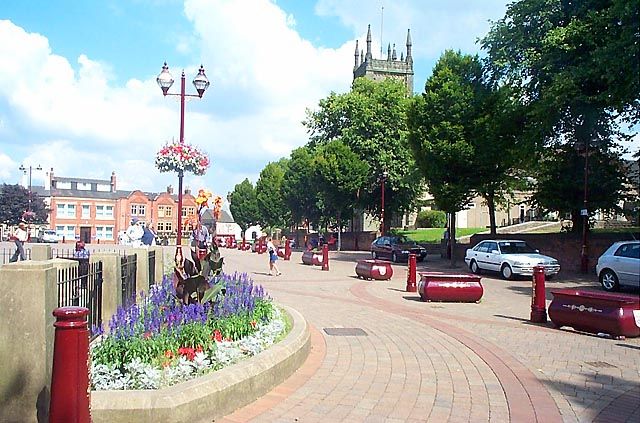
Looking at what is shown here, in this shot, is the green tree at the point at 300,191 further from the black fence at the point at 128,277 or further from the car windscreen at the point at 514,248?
the black fence at the point at 128,277

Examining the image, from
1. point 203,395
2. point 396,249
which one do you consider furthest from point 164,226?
point 203,395

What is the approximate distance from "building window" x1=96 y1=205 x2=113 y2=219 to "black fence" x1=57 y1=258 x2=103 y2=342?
92.8 metres

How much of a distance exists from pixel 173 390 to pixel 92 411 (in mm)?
661

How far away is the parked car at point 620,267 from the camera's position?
1738cm

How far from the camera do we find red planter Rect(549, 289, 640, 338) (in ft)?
31.1

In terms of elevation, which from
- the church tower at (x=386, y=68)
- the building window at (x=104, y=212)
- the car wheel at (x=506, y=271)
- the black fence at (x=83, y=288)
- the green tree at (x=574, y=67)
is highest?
the church tower at (x=386, y=68)

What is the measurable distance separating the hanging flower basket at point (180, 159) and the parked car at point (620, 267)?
12.7 m

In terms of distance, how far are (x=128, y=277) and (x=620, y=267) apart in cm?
1448

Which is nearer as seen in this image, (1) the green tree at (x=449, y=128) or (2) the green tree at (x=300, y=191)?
(1) the green tree at (x=449, y=128)

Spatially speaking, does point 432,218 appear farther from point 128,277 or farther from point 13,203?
point 128,277

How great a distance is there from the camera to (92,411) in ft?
15.4

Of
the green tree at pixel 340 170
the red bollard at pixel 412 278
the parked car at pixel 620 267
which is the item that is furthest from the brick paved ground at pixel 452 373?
the green tree at pixel 340 170

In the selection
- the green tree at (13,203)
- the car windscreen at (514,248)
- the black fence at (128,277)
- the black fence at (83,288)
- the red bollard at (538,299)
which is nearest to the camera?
the black fence at (83,288)

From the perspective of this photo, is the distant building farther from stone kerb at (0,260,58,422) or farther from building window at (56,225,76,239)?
stone kerb at (0,260,58,422)
